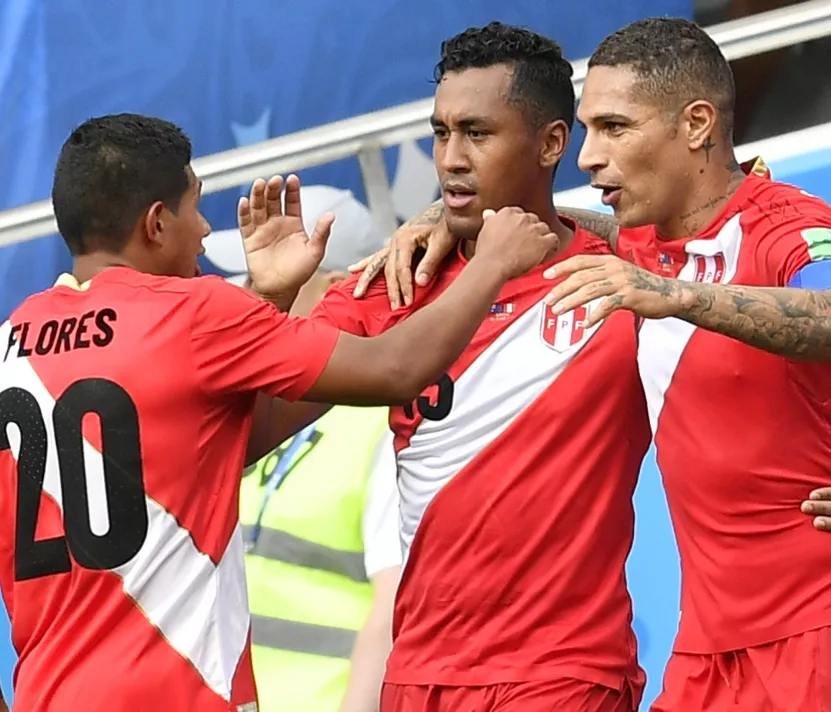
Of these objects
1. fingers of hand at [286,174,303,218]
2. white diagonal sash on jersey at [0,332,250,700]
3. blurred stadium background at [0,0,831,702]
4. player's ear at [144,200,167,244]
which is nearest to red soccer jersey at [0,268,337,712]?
white diagonal sash on jersey at [0,332,250,700]

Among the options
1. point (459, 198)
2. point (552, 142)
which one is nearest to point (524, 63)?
point (552, 142)

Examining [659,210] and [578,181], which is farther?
[578,181]

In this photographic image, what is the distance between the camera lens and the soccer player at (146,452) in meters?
3.21

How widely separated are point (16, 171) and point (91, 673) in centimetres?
386

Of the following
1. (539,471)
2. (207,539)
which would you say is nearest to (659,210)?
(539,471)

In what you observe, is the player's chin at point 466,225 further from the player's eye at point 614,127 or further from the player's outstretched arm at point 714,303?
the player's outstretched arm at point 714,303

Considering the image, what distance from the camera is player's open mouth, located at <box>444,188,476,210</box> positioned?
3.85 metres

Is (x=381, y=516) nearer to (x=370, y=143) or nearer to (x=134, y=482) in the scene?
(x=134, y=482)

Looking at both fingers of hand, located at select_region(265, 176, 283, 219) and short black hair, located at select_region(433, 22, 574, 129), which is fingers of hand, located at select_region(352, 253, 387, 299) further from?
short black hair, located at select_region(433, 22, 574, 129)

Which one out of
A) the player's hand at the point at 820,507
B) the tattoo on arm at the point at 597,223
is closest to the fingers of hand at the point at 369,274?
the tattoo on arm at the point at 597,223

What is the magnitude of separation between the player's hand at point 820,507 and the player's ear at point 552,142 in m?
1.02

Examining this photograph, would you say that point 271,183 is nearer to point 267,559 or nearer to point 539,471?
point 539,471

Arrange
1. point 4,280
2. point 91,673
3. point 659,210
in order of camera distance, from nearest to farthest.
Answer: point 91,673
point 659,210
point 4,280

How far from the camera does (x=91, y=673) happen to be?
125 inches
